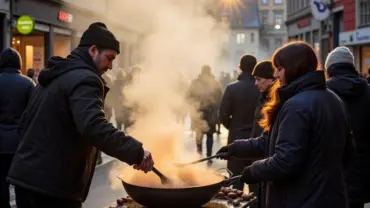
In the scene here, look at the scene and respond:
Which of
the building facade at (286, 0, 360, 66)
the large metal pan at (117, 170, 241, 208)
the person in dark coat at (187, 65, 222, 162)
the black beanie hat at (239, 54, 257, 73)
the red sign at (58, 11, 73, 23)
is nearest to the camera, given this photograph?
the large metal pan at (117, 170, 241, 208)

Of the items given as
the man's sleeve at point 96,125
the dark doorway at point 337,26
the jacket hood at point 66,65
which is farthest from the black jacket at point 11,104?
the dark doorway at point 337,26

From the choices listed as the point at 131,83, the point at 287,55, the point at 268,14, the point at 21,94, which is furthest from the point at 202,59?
the point at 268,14

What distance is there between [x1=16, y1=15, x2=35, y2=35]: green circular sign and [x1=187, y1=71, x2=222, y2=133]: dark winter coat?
320 inches

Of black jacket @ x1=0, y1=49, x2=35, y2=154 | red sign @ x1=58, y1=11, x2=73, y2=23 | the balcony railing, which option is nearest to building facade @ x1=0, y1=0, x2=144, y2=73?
red sign @ x1=58, y1=11, x2=73, y2=23

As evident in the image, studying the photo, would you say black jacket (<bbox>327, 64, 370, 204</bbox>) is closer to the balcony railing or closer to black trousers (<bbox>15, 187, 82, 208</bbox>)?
black trousers (<bbox>15, 187, 82, 208</bbox>)

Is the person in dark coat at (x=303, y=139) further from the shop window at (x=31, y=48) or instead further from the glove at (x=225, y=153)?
the shop window at (x=31, y=48)

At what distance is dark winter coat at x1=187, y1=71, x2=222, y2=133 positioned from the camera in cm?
1055

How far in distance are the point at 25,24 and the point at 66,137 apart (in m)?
14.4

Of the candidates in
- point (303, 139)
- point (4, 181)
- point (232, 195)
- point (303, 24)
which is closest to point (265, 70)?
point (232, 195)

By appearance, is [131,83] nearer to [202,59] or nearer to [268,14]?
[202,59]

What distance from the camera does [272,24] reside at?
9125 cm

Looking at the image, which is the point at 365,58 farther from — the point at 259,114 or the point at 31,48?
the point at 259,114

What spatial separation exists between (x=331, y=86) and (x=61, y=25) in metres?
17.5

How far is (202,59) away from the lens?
1473 cm
